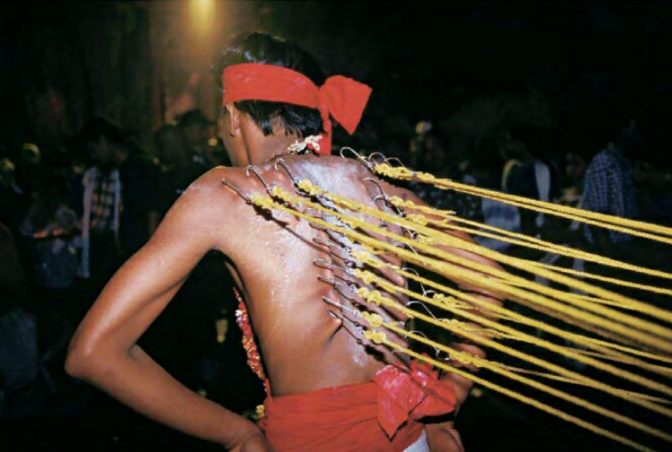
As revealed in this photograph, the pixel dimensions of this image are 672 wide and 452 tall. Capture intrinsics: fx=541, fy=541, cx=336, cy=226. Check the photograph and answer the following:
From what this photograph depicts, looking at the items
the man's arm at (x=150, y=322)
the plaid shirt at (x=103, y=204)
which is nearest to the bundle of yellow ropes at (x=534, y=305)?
the man's arm at (x=150, y=322)

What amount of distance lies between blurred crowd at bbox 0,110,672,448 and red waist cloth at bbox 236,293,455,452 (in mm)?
2828

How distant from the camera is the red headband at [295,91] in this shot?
1.68 m

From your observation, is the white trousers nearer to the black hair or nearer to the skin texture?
the skin texture

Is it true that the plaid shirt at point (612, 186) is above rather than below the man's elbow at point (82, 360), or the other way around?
above

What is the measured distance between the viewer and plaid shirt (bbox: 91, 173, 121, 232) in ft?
18.0

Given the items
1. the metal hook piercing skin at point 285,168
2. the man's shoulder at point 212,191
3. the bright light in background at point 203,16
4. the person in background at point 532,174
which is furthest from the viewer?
the bright light in background at point 203,16

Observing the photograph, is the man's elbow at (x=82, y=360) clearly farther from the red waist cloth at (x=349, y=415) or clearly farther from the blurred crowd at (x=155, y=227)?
the blurred crowd at (x=155, y=227)

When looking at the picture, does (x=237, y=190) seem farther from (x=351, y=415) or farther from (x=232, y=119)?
(x=351, y=415)

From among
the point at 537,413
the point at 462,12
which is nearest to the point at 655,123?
the point at 462,12

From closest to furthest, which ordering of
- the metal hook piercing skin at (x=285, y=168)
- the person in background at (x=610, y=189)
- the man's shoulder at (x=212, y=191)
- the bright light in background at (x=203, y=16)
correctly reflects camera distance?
the man's shoulder at (x=212, y=191)
the metal hook piercing skin at (x=285, y=168)
the person in background at (x=610, y=189)
the bright light in background at (x=203, y=16)

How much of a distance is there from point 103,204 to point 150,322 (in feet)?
15.1

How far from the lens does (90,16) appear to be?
12.1m

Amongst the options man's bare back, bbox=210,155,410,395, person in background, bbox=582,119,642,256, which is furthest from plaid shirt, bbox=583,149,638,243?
man's bare back, bbox=210,155,410,395

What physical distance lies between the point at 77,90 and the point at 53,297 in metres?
8.90
